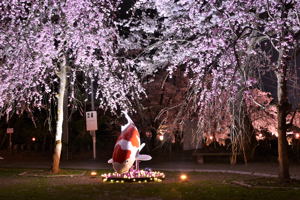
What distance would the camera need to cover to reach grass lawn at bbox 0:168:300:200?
12099 mm

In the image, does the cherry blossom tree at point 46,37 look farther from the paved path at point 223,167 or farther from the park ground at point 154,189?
the paved path at point 223,167

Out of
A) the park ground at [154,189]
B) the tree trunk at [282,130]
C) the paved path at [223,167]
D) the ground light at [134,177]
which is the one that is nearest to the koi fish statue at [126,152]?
the ground light at [134,177]

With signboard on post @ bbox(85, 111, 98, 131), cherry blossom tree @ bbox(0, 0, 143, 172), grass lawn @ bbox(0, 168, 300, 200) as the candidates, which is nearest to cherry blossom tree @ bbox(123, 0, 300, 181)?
grass lawn @ bbox(0, 168, 300, 200)

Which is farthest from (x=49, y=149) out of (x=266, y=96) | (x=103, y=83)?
(x=103, y=83)

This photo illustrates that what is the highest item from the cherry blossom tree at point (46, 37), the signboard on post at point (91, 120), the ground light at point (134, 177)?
the cherry blossom tree at point (46, 37)

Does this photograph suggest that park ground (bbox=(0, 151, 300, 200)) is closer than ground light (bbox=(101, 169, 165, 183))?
Yes

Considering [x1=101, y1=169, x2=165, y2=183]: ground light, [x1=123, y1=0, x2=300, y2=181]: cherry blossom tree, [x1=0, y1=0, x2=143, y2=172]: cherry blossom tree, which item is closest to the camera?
[x1=123, y1=0, x2=300, y2=181]: cherry blossom tree

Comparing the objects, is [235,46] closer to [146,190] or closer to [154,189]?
[154,189]

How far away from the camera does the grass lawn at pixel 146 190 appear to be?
39.7 ft

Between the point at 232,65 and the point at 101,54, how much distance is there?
6523 mm

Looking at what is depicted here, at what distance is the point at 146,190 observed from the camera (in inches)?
539

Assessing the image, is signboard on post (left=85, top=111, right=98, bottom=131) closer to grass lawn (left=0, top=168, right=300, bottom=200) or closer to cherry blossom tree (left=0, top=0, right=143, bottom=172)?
cherry blossom tree (left=0, top=0, right=143, bottom=172)

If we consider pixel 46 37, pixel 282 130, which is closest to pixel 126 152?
pixel 46 37

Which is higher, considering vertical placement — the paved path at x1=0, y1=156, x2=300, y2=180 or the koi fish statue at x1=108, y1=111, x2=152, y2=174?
the koi fish statue at x1=108, y1=111, x2=152, y2=174
